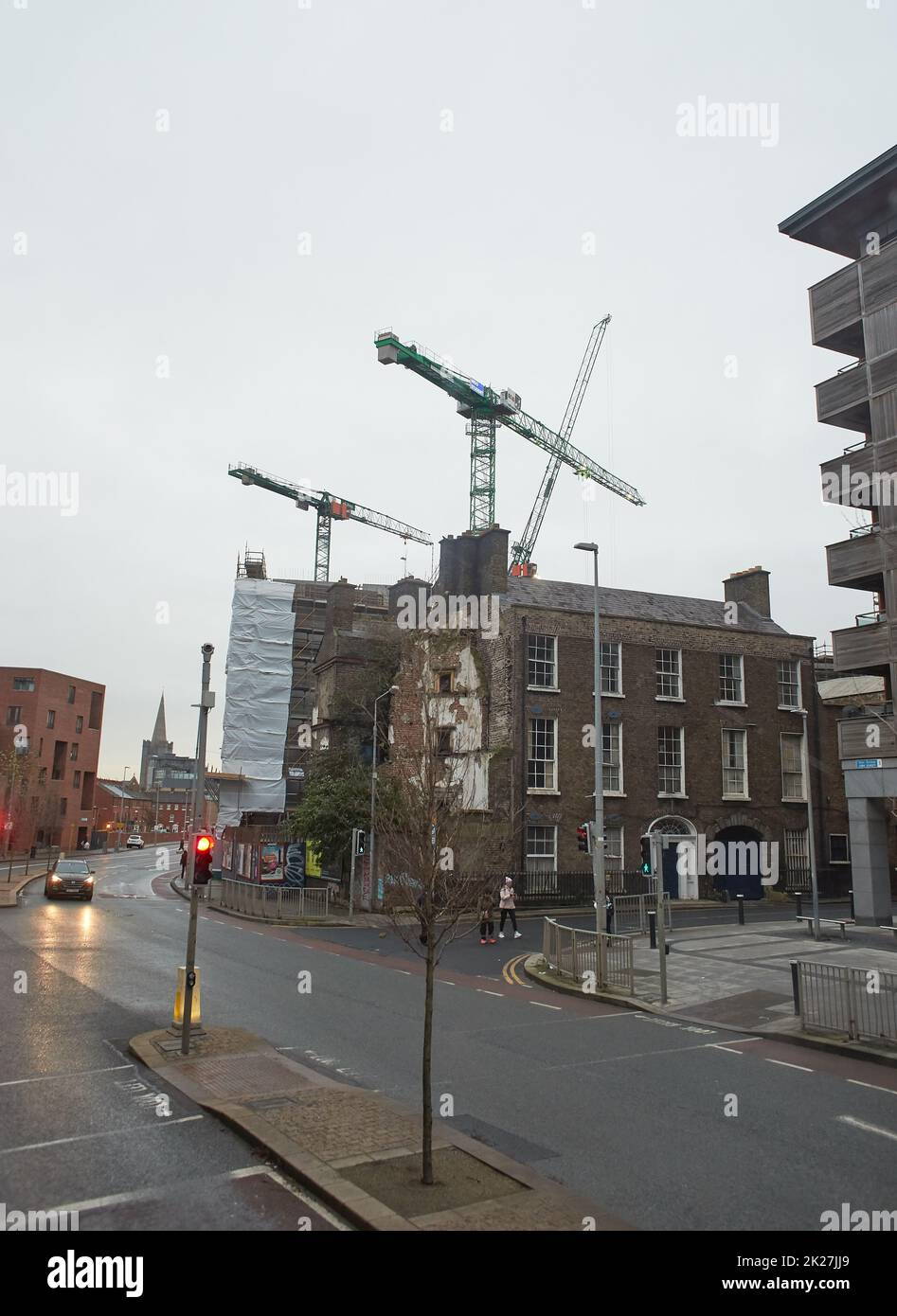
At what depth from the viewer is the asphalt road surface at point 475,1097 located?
7004 millimetres

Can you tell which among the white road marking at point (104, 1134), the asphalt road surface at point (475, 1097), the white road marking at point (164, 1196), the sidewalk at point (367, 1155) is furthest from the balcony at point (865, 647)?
the white road marking at point (164, 1196)

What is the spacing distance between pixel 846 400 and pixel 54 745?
68.2 m

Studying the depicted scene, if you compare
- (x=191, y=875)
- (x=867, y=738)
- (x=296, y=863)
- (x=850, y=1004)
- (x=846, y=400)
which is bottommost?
(x=850, y=1004)

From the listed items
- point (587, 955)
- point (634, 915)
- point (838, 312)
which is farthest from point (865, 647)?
point (587, 955)

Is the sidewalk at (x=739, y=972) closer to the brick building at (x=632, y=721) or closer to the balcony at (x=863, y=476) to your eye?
the brick building at (x=632, y=721)

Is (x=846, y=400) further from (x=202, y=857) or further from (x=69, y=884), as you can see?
(x=69, y=884)

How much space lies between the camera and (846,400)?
28891 millimetres

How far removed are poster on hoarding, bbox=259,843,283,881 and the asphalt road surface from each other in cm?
2536

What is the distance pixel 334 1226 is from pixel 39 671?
76424mm

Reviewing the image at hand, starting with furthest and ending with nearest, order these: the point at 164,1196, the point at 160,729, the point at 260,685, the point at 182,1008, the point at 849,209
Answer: the point at 160,729 → the point at 260,685 → the point at 849,209 → the point at 182,1008 → the point at 164,1196

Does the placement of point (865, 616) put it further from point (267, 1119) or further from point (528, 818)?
point (267, 1119)

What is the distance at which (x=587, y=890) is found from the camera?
1415 inches

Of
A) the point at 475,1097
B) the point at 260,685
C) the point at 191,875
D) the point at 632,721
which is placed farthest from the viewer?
the point at 260,685

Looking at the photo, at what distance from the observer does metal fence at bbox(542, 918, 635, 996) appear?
17.7 m
